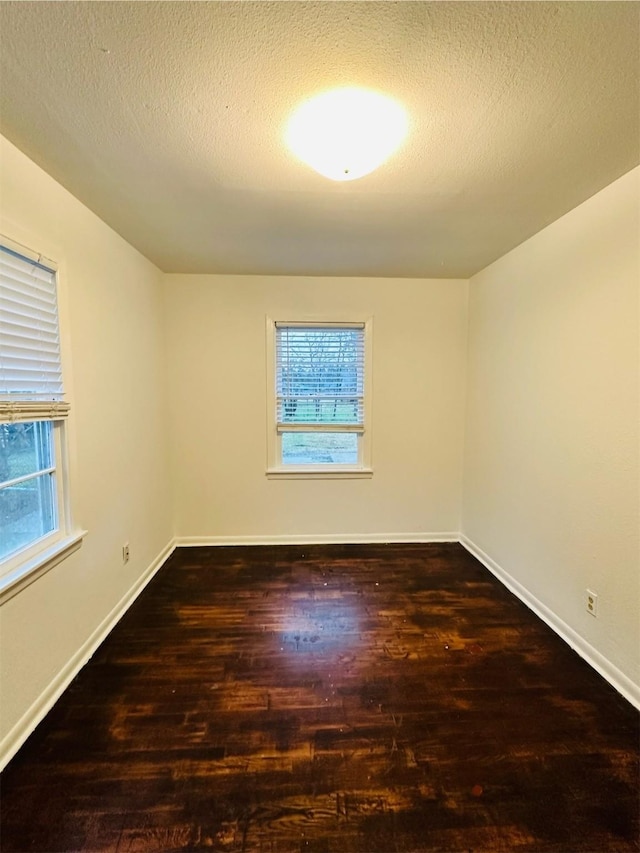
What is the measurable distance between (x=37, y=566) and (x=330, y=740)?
1.45 metres

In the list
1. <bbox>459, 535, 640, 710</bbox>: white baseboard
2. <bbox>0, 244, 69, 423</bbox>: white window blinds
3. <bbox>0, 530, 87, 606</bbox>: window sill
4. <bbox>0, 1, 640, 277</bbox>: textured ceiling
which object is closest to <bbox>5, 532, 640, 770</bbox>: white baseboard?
<bbox>459, 535, 640, 710</bbox>: white baseboard

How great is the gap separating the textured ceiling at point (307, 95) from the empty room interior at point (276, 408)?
1 cm

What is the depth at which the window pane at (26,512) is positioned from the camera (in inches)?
60.1

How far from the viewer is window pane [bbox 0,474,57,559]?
1.53m

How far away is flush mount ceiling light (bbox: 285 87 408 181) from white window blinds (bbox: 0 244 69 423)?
4.17 ft

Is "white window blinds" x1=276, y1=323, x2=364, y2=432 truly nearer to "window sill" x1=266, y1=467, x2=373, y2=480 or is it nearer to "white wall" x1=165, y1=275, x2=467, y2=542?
"white wall" x1=165, y1=275, x2=467, y2=542

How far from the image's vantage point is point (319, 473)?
336cm

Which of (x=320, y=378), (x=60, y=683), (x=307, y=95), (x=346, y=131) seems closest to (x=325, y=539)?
(x=320, y=378)

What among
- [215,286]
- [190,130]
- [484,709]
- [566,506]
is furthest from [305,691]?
[215,286]

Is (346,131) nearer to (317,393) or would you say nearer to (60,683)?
(317,393)

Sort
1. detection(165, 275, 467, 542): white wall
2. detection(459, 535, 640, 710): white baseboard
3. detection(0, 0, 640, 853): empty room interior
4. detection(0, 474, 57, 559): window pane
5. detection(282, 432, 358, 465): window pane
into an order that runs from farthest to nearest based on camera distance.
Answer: detection(282, 432, 358, 465): window pane, detection(165, 275, 467, 542): white wall, detection(459, 535, 640, 710): white baseboard, detection(0, 474, 57, 559): window pane, detection(0, 0, 640, 853): empty room interior

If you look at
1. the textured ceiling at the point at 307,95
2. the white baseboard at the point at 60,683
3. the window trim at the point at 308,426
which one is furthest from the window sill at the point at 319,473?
the textured ceiling at the point at 307,95

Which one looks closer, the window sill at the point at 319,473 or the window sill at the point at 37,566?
the window sill at the point at 37,566

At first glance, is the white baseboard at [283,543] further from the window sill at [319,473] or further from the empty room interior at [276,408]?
the window sill at [319,473]
